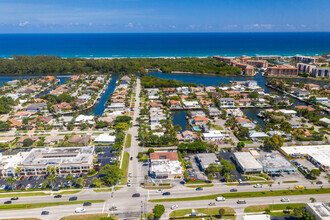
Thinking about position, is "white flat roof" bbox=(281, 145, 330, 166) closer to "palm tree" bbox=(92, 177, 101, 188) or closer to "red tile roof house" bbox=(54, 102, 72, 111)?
"palm tree" bbox=(92, 177, 101, 188)

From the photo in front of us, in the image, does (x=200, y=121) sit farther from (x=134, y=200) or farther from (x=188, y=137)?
(x=134, y=200)

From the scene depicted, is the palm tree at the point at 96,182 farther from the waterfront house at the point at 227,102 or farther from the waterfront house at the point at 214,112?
the waterfront house at the point at 227,102

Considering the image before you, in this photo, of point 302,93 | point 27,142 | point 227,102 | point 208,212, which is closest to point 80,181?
point 208,212

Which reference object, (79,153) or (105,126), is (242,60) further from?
(79,153)

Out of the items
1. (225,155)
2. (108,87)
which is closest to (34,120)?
(108,87)

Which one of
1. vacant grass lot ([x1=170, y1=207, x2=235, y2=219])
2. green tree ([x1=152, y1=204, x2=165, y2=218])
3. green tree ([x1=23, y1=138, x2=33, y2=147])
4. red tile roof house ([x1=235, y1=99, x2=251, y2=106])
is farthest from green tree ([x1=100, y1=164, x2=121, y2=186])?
red tile roof house ([x1=235, y1=99, x2=251, y2=106])

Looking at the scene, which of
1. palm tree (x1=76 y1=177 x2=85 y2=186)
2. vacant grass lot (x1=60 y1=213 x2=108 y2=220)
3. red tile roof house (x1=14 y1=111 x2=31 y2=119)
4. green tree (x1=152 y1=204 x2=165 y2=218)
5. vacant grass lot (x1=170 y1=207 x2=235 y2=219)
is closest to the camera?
green tree (x1=152 y1=204 x2=165 y2=218)
